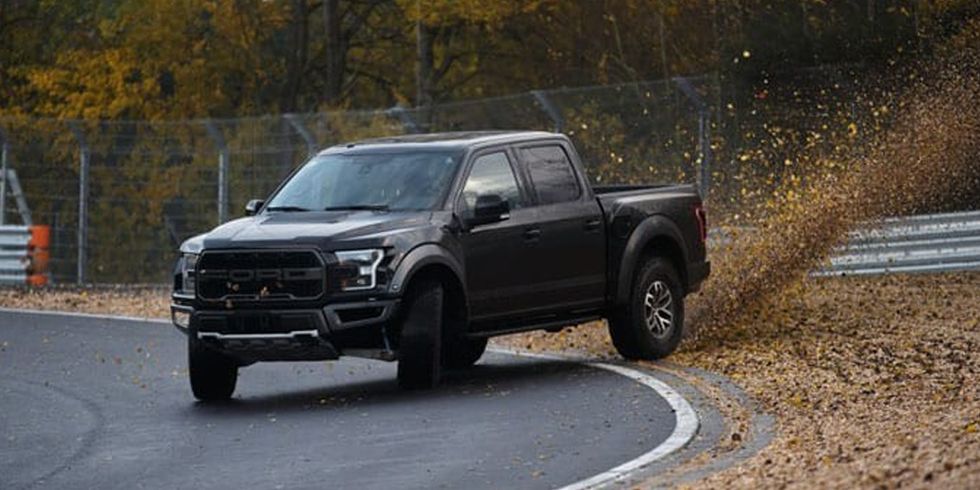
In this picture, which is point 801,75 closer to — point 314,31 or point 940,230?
point 940,230

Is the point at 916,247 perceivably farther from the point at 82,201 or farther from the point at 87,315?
the point at 82,201

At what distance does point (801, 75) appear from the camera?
101 ft

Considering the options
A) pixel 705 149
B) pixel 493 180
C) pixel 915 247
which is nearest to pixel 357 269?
pixel 493 180

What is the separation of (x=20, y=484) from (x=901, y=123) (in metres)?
17.5

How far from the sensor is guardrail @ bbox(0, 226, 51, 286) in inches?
1328

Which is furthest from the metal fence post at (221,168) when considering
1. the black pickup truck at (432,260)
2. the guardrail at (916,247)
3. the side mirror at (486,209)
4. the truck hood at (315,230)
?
the side mirror at (486,209)

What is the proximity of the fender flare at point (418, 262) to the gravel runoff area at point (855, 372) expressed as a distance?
222 centimetres

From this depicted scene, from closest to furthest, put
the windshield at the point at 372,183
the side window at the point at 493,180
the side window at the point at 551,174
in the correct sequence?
the windshield at the point at 372,183 < the side window at the point at 493,180 < the side window at the point at 551,174

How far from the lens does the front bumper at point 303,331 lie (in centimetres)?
1602

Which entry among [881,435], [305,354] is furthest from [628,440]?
[305,354]

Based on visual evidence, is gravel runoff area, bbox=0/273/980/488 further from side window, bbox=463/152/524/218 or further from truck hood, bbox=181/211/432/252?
truck hood, bbox=181/211/432/252

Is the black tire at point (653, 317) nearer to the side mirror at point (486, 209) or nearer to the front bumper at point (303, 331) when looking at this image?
the side mirror at point (486, 209)

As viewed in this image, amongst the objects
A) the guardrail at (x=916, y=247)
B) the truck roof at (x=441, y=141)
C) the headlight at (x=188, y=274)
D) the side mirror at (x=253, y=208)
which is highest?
the truck roof at (x=441, y=141)

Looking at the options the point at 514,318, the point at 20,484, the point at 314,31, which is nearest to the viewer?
the point at 20,484
